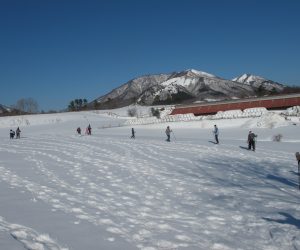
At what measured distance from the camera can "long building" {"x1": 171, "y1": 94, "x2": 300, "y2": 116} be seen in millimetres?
56391

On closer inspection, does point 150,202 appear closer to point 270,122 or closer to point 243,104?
point 270,122

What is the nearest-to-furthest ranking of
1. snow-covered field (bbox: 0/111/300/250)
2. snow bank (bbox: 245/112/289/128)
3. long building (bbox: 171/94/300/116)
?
snow-covered field (bbox: 0/111/300/250) → snow bank (bbox: 245/112/289/128) → long building (bbox: 171/94/300/116)

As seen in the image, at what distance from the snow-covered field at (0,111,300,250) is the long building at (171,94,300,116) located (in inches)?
1437

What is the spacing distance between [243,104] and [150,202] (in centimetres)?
5155

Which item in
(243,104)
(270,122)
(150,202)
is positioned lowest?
(150,202)

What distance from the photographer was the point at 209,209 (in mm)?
10703

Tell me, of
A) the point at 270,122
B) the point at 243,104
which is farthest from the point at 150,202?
the point at 243,104

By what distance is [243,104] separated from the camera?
2392 inches

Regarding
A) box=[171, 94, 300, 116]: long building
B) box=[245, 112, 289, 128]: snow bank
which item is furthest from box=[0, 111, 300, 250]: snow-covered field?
box=[171, 94, 300, 116]: long building

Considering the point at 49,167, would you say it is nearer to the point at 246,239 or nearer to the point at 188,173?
the point at 188,173

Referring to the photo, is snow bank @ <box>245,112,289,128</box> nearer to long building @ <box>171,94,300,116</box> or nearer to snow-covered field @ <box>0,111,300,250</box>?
long building @ <box>171,94,300,116</box>

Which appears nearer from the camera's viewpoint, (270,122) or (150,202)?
(150,202)

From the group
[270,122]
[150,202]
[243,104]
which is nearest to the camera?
[150,202]

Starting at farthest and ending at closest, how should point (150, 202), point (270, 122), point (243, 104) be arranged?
point (243, 104) < point (270, 122) < point (150, 202)
